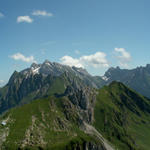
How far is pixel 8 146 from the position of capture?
194 meters

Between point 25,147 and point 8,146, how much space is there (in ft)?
57.8

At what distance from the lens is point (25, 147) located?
197750 mm
